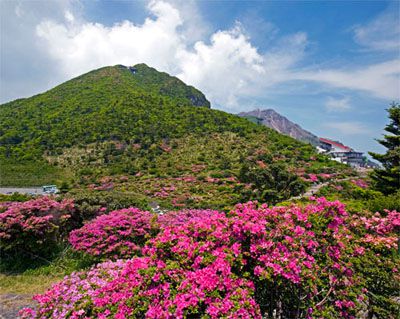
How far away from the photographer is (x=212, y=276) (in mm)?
2465

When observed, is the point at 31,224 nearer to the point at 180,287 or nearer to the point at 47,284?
the point at 47,284

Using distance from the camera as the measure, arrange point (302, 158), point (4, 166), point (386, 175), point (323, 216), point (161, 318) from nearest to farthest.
A: point (161, 318)
point (323, 216)
point (386, 175)
point (4, 166)
point (302, 158)

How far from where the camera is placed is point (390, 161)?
1720cm

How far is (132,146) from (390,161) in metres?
33.8

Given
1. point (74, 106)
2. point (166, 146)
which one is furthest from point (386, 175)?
point (74, 106)

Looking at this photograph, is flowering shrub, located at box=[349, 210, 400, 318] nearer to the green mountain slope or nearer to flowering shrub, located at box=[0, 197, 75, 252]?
flowering shrub, located at box=[0, 197, 75, 252]

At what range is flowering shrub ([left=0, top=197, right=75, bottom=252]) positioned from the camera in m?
6.26

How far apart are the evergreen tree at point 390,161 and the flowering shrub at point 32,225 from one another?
1807 centimetres

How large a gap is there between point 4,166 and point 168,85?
177 ft

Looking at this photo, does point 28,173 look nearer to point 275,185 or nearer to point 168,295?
point 275,185

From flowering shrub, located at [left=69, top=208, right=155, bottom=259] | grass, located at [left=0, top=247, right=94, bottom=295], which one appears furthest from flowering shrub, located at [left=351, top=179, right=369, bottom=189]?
grass, located at [left=0, top=247, right=94, bottom=295]

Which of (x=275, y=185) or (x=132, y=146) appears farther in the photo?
(x=132, y=146)

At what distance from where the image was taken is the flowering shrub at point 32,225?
6258 mm

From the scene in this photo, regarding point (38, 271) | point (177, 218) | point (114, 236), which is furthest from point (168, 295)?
point (38, 271)
